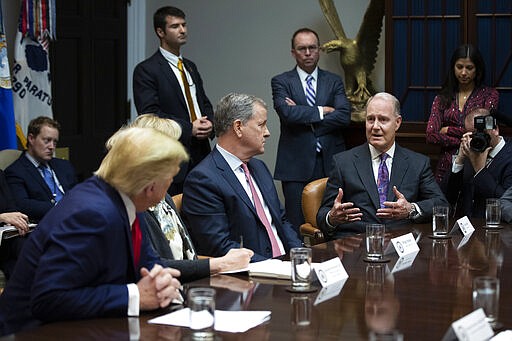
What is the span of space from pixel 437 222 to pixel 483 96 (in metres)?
2.38

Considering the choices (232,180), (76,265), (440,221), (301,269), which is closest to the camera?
(76,265)

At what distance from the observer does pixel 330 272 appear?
304 centimetres

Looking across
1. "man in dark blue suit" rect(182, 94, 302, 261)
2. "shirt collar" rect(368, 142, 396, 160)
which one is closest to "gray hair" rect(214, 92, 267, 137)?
"man in dark blue suit" rect(182, 94, 302, 261)

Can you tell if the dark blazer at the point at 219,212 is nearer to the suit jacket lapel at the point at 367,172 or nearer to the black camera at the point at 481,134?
the suit jacket lapel at the point at 367,172

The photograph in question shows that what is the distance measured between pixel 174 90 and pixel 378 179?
2084 millimetres

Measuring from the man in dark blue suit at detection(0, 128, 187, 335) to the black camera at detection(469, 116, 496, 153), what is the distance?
2732mm

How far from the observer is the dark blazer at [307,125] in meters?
6.58

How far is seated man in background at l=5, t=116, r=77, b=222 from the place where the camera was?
5758mm

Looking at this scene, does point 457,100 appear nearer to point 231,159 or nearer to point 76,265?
point 231,159

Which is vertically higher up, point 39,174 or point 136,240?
point 136,240

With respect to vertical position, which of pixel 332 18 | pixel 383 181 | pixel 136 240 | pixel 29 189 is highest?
pixel 332 18

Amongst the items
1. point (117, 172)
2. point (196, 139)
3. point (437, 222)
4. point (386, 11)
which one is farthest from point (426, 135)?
point (117, 172)

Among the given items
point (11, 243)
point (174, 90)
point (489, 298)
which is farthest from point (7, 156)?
point (489, 298)

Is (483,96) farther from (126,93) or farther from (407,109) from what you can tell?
(126,93)
